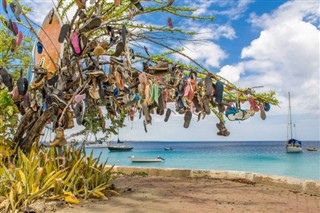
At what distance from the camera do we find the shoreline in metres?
6.18

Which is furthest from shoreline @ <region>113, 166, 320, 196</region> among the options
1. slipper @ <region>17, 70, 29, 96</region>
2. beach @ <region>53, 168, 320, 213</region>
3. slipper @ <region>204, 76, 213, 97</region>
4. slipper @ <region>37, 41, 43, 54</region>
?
slipper @ <region>17, 70, 29, 96</region>

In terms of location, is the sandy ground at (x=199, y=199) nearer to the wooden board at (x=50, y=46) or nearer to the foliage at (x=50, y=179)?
the foliage at (x=50, y=179)

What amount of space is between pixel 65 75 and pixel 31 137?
1.45 meters

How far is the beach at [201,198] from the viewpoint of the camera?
14.9 feet

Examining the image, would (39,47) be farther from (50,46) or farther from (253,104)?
(253,104)

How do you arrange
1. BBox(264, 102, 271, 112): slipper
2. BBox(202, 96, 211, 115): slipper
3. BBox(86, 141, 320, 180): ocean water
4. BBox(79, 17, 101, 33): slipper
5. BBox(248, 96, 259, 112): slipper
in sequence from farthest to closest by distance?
BBox(86, 141, 320, 180): ocean water → BBox(264, 102, 271, 112): slipper → BBox(248, 96, 259, 112): slipper → BBox(202, 96, 211, 115): slipper → BBox(79, 17, 101, 33): slipper

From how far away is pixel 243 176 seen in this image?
7316 millimetres

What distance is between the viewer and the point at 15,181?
15.2ft

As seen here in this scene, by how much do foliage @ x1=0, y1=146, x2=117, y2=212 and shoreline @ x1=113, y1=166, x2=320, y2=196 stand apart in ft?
8.87

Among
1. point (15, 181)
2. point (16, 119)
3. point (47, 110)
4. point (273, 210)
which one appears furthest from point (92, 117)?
point (273, 210)

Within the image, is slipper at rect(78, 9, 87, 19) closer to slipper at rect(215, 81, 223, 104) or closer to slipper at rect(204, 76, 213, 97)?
slipper at rect(204, 76, 213, 97)

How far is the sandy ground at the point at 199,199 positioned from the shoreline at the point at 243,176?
23 cm

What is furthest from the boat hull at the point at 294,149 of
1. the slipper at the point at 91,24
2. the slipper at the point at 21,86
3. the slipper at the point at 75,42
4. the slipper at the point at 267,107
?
the slipper at the point at 91,24

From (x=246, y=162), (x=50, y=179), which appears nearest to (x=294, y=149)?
(x=246, y=162)
